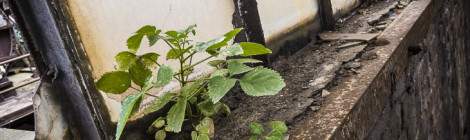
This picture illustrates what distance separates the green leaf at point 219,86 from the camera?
1.30 m

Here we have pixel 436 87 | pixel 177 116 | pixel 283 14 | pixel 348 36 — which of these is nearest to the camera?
pixel 177 116

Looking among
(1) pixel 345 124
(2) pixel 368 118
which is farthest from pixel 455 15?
(1) pixel 345 124

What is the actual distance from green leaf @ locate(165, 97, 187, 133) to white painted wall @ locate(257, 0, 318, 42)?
1.19 meters

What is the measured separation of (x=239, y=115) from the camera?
6.26 ft

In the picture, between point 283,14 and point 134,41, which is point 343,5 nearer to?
point 283,14

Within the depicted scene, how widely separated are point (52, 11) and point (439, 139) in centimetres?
395

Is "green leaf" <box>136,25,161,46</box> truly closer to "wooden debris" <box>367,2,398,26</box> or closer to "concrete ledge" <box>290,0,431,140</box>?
"concrete ledge" <box>290,0,431,140</box>

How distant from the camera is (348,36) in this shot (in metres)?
2.97

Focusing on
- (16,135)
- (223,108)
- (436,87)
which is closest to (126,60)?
(223,108)

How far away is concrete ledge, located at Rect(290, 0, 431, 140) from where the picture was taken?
170 cm

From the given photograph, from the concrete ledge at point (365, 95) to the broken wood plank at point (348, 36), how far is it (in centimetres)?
8

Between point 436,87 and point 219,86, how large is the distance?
3.31 meters

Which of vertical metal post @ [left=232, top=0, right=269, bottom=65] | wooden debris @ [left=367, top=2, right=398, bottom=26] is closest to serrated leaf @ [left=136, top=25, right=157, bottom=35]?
vertical metal post @ [left=232, top=0, right=269, bottom=65]

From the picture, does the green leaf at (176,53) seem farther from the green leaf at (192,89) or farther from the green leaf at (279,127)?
the green leaf at (279,127)
